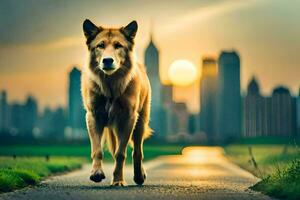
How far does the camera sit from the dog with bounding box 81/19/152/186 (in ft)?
52.4

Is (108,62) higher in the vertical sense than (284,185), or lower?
higher

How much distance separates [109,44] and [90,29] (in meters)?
0.59

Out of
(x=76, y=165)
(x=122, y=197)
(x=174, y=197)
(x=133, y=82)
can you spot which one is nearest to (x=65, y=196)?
(x=122, y=197)

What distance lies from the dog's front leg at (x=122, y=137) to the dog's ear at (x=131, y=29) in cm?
157

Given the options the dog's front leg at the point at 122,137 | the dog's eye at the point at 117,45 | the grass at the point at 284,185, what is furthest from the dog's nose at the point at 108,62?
the grass at the point at 284,185

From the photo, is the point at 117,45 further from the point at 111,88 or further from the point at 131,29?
the point at 111,88

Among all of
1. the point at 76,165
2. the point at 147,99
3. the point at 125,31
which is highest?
the point at 125,31

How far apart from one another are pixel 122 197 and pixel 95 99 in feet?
8.78

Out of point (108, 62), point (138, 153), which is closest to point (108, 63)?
point (108, 62)

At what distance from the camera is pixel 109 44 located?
15953mm

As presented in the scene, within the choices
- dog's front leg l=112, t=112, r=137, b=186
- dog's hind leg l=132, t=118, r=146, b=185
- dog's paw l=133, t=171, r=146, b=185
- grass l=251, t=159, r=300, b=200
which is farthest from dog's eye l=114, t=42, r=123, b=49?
grass l=251, t=159, r=300, b=200

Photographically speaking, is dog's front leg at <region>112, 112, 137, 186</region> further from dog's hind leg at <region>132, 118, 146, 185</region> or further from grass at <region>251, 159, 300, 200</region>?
grass at <region>251, 159, 300, 200</region>

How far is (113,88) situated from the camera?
54.1 feet

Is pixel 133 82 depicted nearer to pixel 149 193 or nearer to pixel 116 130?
pixel 116 130
